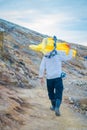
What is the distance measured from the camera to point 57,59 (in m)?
9.31

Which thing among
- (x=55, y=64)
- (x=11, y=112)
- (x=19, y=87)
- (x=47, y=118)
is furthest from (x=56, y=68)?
(x=19, y=87)

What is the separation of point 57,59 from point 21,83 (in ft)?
15.7

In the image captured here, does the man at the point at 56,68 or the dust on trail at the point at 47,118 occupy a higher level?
the man at the point at 56,68

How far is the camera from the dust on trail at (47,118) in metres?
8.24

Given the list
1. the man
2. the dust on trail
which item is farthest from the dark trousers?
the dust on trail

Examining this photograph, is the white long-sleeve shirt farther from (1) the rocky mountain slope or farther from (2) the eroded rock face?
(1) the rocky mountain slope

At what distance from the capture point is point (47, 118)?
8.98m

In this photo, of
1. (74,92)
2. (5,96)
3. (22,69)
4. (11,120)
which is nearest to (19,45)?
(22,69)

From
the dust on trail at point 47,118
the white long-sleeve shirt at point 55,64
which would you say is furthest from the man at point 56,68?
the dust on trail at point 47,118

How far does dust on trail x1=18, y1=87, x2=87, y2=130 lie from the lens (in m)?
8.24

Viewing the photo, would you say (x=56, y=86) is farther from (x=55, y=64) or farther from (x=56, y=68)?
(x=55, y=64)

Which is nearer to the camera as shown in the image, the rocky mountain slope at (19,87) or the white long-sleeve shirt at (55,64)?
the rocky mountain slope at (19,87)

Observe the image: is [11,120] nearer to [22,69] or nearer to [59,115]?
[59,115]

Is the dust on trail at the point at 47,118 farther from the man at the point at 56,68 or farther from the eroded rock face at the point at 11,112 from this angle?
the man at the point at 56,68
